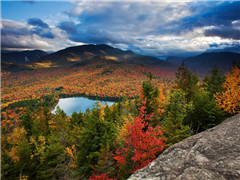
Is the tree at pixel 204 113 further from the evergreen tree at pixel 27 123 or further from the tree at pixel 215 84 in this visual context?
the evergreen tree at pixel 27 123

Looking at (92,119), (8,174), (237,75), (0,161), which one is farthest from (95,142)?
(237,75)

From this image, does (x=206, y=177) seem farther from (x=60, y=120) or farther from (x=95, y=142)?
(x=60, y=120)

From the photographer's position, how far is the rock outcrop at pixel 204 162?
5547 mm

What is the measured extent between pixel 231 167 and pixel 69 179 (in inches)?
973

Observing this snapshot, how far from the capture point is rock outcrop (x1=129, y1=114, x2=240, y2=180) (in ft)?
18.2

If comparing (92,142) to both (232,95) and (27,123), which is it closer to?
(232,95)

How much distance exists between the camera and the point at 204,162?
6.45 meters

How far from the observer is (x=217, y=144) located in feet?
25.2

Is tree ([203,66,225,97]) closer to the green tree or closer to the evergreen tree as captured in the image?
the green tree

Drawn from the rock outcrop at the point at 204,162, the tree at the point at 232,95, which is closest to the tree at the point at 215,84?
the tree at the point at 232,95

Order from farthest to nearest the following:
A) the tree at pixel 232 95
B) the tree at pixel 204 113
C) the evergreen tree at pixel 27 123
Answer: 1. the evergreen tree at pixel 27 123
2. the tree at pixel 204 113
3. the tree at pixel 232 95

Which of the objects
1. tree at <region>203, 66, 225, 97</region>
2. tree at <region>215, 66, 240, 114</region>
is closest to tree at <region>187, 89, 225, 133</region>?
tree at <region>215, 66, 240, 114</region>

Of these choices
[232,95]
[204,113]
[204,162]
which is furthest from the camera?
[204,113]

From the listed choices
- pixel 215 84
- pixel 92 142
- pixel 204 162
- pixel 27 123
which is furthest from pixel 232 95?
pixel 27 123
